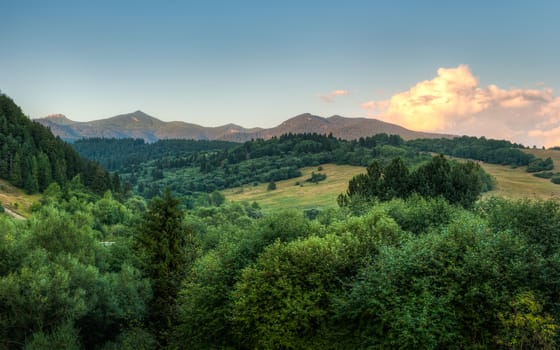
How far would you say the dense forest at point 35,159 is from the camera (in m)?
130

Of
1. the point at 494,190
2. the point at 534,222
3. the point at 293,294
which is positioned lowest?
the point at 494,190

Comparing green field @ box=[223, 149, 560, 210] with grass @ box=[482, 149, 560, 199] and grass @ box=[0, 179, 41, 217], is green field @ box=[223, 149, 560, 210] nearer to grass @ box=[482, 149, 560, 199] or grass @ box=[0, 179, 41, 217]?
grass @ box=[482, 149, 560, 199]

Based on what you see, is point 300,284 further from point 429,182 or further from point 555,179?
point 555,179

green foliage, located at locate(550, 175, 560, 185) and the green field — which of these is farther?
green foliage, located at locate(550, 175, 560, 185)

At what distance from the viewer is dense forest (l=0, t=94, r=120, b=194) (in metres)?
130

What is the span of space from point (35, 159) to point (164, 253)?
355ft

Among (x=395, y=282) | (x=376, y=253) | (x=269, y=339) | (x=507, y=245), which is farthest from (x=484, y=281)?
(x=269, y=339)

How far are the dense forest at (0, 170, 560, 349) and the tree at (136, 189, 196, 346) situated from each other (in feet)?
0.55

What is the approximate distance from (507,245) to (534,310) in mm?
6468

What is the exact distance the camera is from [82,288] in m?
40.8

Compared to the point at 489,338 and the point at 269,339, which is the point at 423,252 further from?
the point at 269,339

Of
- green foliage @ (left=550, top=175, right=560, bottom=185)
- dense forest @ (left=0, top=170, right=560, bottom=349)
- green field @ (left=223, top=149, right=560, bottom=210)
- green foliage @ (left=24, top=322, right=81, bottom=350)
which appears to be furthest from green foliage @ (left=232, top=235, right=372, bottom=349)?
green foliage @ (left=550, top=175, right=560, bottom=185)

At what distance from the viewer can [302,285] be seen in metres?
34.4

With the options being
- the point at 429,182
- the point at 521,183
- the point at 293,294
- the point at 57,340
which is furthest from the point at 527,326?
the point at 521,183
